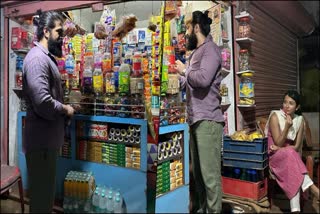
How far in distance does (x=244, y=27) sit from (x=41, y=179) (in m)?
0.65

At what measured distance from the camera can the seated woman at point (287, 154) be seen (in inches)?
31.5

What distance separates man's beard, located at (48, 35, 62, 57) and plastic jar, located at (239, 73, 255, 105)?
479 mm

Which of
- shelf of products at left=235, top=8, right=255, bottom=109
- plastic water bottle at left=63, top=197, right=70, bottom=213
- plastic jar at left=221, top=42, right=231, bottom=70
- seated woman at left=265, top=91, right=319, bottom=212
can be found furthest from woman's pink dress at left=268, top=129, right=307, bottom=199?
plastic water bottle at left=63, top=197, right=70, bottom=213

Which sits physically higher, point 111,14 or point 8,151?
point 111,14

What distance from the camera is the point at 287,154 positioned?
2.64ft

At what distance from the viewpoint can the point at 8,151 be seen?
81 cm

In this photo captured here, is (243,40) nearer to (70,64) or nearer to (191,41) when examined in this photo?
(191,41)

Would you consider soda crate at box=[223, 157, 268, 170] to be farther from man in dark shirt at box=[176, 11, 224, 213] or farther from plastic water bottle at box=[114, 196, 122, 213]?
plastic water bottle at box=[114, 196, 122, 213]

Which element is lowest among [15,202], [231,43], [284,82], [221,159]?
[15,202]

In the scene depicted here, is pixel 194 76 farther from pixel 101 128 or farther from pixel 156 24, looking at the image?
pixel 101 128

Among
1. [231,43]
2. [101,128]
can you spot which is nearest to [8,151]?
[101,128]

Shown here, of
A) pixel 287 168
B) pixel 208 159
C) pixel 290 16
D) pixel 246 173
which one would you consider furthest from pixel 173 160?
pixel 290 16

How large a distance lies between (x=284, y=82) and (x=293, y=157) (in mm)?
220

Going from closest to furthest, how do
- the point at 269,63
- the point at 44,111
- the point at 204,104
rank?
the point at 44,111
the point at 204,104
the point at 269,63
